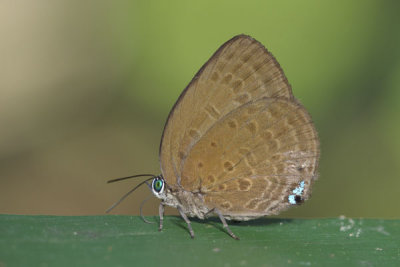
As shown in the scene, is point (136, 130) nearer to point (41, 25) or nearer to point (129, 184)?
point (129, 184)

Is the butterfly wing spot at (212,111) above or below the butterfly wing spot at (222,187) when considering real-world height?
above

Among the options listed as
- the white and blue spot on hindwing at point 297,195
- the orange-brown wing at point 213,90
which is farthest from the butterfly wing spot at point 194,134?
the white and blue spot on hindwing at point 297,195

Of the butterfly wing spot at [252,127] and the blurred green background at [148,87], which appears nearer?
the butterfly wing spot at [252,127]

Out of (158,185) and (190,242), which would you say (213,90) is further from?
(190,242)

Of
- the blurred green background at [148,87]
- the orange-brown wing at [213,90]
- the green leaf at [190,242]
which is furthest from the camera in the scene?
the blurred green background at [148,87]

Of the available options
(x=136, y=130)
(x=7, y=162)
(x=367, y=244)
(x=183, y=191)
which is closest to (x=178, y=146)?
(x=183, y=191)

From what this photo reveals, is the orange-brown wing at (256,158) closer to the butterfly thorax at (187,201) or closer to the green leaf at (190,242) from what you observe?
the butterfly thorax at (187,201)

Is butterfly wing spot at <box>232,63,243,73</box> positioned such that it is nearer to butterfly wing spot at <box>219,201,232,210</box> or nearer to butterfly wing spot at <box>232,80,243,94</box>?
butterfly wing spot at <box>232,80,243,94</box>
